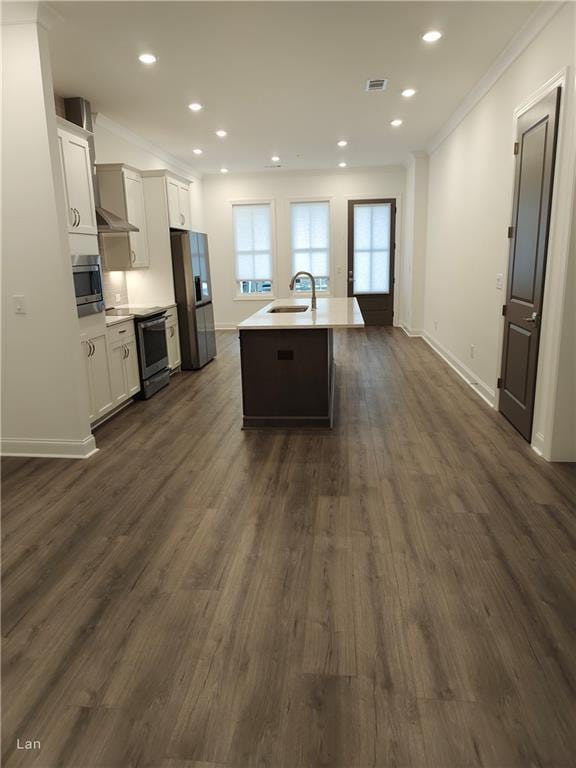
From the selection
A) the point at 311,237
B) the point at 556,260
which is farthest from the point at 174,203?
the point at 556,260

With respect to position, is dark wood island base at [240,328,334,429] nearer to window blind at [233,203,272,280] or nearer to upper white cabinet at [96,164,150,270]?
upper white cabinet at [96,164,150,270]

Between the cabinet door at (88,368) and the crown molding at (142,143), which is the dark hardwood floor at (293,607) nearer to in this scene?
the cabinet door at (88,368)

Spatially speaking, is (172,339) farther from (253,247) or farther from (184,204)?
(253,247)

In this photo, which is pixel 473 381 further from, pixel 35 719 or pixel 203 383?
pixel 35 719

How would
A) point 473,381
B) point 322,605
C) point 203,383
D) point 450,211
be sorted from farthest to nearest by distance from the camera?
point 450,211
point 203,383
point 473,381
point 322,605

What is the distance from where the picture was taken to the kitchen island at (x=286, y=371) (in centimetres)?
405

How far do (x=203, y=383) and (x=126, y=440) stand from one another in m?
1.96

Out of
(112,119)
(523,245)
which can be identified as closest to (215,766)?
(523,245)

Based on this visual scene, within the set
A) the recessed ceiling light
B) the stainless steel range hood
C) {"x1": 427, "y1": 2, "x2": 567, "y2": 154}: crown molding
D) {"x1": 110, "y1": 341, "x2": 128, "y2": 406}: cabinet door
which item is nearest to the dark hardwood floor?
{"x1": 110, "y1": 341, "x2": 128, "y2": 406}: cabinet door

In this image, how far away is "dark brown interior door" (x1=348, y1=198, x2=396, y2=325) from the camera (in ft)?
31.1

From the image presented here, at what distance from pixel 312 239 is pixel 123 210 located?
4871 mm

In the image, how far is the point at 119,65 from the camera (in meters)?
4.13

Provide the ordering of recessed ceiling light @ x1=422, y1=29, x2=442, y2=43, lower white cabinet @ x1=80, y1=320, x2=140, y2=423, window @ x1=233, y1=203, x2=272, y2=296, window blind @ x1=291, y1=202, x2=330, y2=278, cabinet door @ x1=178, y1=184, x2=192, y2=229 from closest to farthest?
recessed ceiling light @ x1=422, y1=29, x2=442, y2=43 → lower white cabinet @ x1=80, y1=320, x2=140, y2=423 → cabinet door @ x1=178, y1=184, x2=192, y2=229 → window blind @ x1=291, y1=202, x2=330, y2=278 → window @ x1=233, y1=203, x2=272, y2=296

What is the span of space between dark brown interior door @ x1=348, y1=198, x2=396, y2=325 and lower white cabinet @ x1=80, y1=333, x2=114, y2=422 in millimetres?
6241
